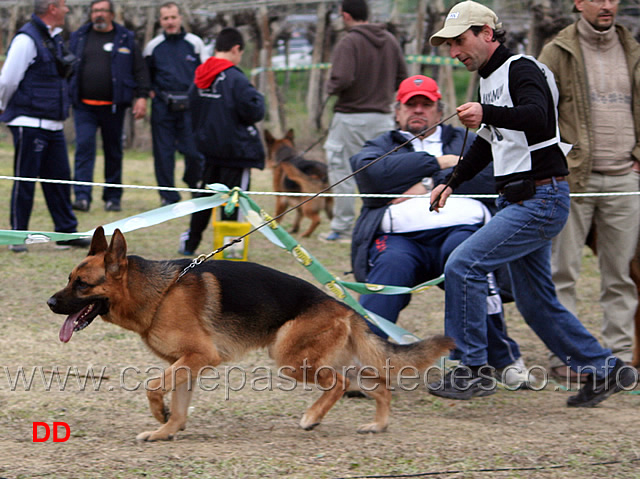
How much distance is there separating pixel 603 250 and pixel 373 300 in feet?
5.17

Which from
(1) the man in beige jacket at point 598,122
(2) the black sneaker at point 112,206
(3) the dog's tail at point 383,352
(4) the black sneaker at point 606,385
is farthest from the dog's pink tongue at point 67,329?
(2) the black sneaker at point 112,206

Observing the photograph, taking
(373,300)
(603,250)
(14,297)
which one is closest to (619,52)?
(603,250)

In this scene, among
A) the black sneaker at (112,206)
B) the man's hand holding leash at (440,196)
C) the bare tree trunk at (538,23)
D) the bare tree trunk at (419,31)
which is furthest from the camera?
the bare tree trunk at (419,31)

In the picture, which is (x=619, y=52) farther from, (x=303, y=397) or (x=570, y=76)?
(x=303, y=397)

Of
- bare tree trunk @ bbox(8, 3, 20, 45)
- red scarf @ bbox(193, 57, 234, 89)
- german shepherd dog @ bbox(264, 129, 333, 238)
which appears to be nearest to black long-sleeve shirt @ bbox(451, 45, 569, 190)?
red scarf @ bbox(193, 57, 234, 89)

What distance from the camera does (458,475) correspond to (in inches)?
133

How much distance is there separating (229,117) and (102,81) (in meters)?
2.82

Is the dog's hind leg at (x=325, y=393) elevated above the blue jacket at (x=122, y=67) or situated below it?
below

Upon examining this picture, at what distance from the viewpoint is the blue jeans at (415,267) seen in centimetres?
500

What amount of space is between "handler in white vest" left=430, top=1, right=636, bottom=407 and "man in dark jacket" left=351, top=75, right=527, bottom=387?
1.72ft

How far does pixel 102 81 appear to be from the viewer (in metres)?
9.66

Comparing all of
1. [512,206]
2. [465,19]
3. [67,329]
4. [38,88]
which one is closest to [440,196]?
[512,206]

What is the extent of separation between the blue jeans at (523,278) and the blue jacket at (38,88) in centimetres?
479

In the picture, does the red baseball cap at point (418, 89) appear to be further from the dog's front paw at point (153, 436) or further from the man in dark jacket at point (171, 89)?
the man in dark jacket at point (171, 89)
